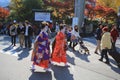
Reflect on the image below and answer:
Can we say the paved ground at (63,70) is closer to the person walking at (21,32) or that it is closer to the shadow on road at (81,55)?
→ the shadow on road at (81,55)

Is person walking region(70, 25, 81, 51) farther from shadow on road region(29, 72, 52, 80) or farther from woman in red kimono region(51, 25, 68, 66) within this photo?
shadow on road region(29, 72, 52, 80)

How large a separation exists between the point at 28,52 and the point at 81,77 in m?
5.93

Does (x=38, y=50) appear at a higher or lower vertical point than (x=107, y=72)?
higher

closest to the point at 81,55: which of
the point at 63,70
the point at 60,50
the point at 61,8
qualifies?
the point at 60,50

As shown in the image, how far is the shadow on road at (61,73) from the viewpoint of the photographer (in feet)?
33.2

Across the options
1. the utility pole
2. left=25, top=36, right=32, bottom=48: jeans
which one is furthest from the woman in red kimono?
the utility pole

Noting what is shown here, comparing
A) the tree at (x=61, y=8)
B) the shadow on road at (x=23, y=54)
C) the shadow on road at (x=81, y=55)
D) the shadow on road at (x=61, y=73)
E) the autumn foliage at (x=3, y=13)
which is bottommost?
the shadow on road at (x=81, y=55)

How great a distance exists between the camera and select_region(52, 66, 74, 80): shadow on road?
1013 cm

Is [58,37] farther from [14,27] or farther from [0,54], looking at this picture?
[14,27]

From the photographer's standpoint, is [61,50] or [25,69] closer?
[25,69]

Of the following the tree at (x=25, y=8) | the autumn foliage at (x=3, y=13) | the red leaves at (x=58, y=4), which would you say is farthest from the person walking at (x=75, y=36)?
the autumn foliage at (x=3, y=13)

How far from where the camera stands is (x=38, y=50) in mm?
10742

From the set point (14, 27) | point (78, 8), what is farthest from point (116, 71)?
point (78, 8)

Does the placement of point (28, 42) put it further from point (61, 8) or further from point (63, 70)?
point (61, 8)
